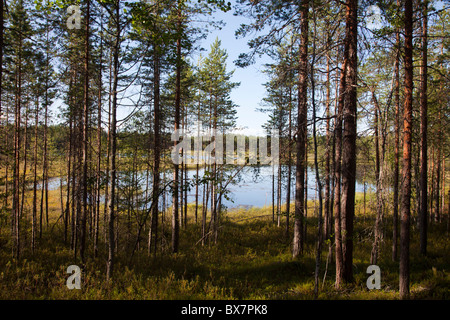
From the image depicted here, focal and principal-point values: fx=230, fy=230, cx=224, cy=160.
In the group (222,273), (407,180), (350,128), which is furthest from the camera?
(222,273)

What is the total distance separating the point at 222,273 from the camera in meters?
9.58

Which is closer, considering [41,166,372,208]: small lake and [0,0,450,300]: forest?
[0,0,450,300]: forest

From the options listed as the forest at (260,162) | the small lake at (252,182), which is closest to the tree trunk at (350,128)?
the forest at (260,162)

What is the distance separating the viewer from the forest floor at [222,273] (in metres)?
6.42

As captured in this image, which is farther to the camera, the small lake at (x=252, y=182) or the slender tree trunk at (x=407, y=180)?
the small lake at (x=252, y=182)

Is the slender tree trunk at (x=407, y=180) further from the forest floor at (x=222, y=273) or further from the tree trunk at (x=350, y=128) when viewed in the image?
the tree trunk at (x=350, y=128)

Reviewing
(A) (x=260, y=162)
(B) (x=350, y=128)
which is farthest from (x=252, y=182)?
(B) (x=350, y=128)

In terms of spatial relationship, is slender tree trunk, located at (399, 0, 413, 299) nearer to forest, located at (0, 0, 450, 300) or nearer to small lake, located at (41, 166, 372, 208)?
forest, located at (0, 0, 450, 300)

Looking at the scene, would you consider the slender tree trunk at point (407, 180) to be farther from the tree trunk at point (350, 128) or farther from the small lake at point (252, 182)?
the small lake at point (252, 182)

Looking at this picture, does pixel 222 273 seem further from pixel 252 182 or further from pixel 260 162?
pixel 252 182

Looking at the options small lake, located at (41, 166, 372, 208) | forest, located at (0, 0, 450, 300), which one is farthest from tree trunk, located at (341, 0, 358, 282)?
small lake, located at (41, 166, 372, 208)

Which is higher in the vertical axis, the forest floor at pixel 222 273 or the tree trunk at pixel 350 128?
the tree trunk at pixel 350 128

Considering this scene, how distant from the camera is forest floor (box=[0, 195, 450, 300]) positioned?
642 centimetres
